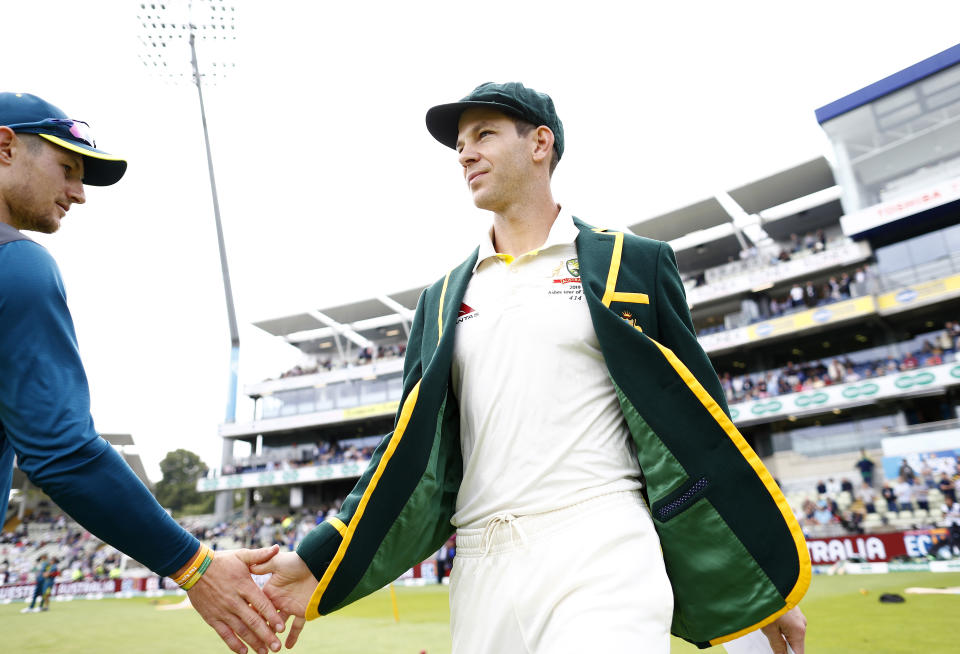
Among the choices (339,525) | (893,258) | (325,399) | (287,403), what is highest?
(339,525)

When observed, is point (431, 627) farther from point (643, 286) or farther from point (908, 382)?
point (908, 382)

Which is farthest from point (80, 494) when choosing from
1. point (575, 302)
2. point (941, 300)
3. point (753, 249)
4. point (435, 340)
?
point (753, 249)

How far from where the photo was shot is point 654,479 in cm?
199

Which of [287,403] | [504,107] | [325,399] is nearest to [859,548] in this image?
[504,107]

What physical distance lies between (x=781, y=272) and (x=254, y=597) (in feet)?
111

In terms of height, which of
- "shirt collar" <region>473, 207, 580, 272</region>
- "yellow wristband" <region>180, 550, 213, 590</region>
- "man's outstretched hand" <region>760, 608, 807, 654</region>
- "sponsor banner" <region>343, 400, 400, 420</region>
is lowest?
"sponsor banner" <region>343, 400, 400, 420</region>

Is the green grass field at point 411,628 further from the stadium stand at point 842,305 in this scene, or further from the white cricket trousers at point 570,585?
the stadium stand at point 842,305

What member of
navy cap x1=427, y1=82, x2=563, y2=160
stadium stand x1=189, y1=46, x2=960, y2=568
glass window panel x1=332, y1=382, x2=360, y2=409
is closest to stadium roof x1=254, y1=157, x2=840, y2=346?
stadium stand x1=189, y1=46, x2=960, y2=568

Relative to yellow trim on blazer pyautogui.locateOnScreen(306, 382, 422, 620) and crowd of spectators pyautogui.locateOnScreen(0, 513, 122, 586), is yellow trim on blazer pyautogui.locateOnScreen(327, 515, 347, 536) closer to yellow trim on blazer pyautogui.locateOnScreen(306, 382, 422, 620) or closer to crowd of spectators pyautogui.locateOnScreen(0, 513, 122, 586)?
yellow trim on blazer pyautogui.locateOnScreen(306, 382, 422, 620)

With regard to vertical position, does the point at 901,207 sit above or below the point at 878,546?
above

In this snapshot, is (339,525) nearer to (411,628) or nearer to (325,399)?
(411,628)

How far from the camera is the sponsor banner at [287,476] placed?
4094cm

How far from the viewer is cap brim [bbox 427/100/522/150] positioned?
2.49 m

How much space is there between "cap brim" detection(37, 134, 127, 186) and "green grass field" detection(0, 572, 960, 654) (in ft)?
23.6
